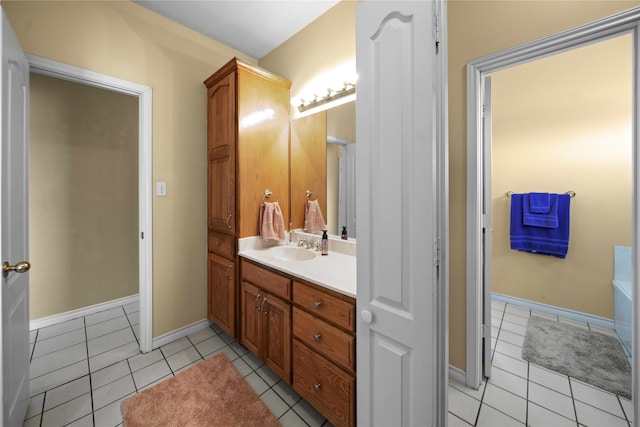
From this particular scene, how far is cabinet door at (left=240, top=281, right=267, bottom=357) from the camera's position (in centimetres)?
176

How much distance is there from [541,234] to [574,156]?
2.68 ft

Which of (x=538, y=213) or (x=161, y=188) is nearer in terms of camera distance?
(x=161, y=188)

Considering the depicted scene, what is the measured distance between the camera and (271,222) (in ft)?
6.90

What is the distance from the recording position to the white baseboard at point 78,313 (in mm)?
2428

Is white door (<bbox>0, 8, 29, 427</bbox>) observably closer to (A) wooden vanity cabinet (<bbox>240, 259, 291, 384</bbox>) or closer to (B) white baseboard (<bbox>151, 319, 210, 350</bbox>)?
(B) white baseboard (<bbox>151, 319, 210, 350</bbox>)

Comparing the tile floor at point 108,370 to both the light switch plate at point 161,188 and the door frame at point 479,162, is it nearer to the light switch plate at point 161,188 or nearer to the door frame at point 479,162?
the door frame at point 479,162

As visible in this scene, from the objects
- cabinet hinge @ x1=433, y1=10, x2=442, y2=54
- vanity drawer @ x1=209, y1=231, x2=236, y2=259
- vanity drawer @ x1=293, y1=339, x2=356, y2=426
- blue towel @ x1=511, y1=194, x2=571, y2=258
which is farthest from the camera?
blue towel @ x1=511, y1=194, x2=571, y2=258

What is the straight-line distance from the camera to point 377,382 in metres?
0.98

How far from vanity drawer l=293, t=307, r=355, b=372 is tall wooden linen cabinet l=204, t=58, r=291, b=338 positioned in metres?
0.78

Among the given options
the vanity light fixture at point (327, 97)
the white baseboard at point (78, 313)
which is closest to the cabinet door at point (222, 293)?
the white baseboard at point (78, 313)

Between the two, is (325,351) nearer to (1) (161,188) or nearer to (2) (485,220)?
(2) (485,220)

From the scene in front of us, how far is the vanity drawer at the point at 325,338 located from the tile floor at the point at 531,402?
797mm

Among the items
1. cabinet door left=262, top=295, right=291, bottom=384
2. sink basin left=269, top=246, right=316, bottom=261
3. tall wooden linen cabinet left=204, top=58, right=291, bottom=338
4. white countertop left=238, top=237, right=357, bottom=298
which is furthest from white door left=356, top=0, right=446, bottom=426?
tall wooden linen cabinet left=204, top=58, right=291, bottom=338

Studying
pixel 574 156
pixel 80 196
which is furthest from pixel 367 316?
pixel 80 196
